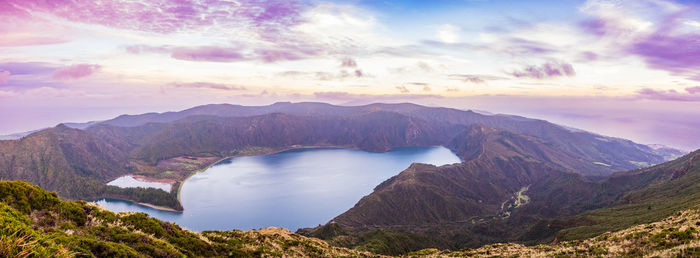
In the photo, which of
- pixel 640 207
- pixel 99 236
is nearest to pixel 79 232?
pixel 99 236

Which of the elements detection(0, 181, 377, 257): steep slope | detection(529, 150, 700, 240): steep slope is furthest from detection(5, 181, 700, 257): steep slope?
detection(529, 150, 700, 240): steep slope

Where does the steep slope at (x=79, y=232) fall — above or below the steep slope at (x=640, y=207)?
above

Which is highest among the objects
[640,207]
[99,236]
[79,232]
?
[79,232]

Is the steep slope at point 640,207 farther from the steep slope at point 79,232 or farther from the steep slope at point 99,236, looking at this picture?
the steep slope at point 79,232

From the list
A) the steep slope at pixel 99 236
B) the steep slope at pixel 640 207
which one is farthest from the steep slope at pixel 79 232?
the steep slope at pixel 640 207

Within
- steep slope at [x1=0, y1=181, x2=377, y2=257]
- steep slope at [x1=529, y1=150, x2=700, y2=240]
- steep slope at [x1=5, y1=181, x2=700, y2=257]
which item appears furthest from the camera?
steep slope at [x1=529, y1=150, x2=700, y2=240]

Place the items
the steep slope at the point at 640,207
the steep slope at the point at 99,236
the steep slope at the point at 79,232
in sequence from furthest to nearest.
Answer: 1. the steep slope at the point at 640,207
2. the steep slope at the point at 99,236
3. the steep slope at the point at 79,232

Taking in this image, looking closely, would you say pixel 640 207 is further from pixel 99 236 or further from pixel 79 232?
pixel 79 232

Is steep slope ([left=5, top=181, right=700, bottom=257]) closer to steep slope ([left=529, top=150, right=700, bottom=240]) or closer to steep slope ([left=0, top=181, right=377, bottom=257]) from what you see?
steep slope ([left=0, top=181, right=377, bottom=257])

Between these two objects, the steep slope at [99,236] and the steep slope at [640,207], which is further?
the steep slope at [640,207]

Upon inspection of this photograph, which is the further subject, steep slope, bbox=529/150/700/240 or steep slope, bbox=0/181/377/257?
steep slope, bbox=529/150/700/240

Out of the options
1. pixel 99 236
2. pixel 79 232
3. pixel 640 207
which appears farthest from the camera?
pixel 640 207

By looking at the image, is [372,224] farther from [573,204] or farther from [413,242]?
[573,204]
